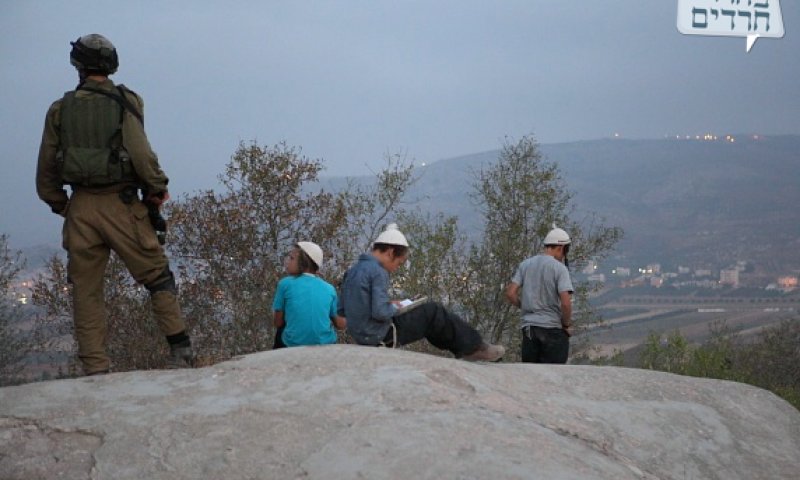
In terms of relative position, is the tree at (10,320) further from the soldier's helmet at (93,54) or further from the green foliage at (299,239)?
the soldier's helmet at (93,54)

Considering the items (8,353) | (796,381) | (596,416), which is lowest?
(796,381)

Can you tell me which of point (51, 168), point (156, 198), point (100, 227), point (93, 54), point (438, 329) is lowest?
point (438, 329)

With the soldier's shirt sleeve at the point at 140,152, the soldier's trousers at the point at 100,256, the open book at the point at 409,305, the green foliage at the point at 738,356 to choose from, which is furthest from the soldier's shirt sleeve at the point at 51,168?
the green foliage at the point at 738,356

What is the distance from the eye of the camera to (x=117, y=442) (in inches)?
179

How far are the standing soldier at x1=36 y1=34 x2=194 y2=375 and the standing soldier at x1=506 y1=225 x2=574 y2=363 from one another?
137 inches

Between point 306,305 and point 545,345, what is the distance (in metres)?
2.53

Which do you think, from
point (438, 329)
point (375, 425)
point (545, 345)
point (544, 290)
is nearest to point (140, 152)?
point (438, 329)

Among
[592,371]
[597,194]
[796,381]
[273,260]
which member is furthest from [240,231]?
[597,194]

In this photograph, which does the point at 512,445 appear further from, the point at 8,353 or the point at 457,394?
the point at 8,353

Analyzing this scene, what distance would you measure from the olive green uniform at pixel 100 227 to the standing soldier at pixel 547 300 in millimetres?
3455

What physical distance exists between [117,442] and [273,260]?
450 inches

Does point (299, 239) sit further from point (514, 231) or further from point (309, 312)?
point (309, 312)

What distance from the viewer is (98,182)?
611 cm

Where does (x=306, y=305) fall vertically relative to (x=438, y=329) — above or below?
above
